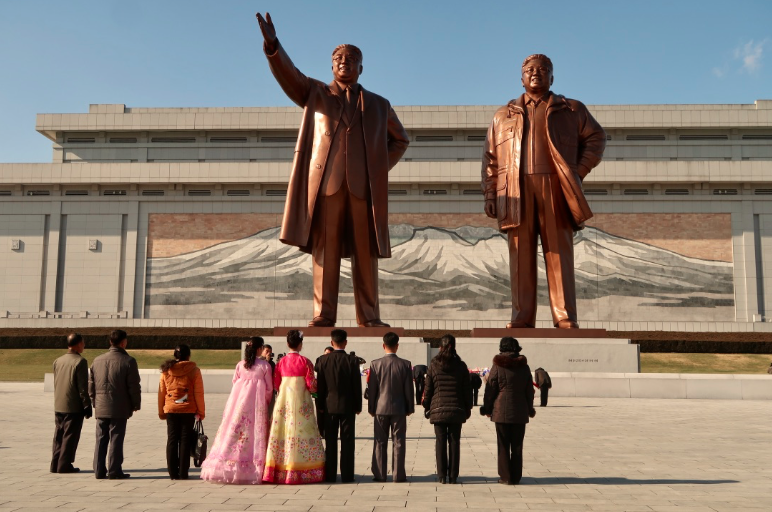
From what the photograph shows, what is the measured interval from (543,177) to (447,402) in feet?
22.9

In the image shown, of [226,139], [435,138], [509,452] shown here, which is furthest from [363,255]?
[226,139]

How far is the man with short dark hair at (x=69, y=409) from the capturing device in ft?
21.6

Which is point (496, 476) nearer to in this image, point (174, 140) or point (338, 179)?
point (338, 179)

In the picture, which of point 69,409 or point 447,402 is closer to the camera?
point 447,402

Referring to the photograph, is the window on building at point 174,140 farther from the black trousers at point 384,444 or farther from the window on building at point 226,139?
the black trousers at point 384,444

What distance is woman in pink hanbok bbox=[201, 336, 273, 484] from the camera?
6027mm

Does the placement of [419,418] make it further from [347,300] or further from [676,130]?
[676,130]

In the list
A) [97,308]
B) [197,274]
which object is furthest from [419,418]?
[97,308]

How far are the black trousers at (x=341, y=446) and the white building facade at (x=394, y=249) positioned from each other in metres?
24.2

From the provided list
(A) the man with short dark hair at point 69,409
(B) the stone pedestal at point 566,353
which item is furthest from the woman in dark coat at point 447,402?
(B) the stone pedestal at point 566,353

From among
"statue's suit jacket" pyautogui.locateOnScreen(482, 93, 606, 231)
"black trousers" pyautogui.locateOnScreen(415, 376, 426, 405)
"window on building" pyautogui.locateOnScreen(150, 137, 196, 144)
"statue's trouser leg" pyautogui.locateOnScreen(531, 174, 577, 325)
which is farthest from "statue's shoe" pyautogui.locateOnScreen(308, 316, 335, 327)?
"window on building" pyautogui.locateOnScreen(150, 137, 196, 144)

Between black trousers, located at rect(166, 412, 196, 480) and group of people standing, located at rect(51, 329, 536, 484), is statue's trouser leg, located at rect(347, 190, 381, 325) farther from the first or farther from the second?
black trousers, located at rect(166, 412, 196, 480)

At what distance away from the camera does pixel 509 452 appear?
6098mm

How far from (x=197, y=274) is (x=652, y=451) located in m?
26.1
